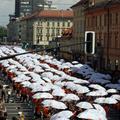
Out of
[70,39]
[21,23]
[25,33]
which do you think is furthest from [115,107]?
[21,23]

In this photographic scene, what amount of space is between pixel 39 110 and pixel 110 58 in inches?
1477

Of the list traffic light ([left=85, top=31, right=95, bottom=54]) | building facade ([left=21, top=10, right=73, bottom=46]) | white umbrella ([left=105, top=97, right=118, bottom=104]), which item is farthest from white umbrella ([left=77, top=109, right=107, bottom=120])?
building facade ([left=21, top=10, right=73, bottom=46])

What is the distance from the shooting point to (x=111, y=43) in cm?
6112

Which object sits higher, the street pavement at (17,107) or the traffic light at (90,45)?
the traffic light at (90,45)

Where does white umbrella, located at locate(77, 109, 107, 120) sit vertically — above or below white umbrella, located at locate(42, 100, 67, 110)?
above

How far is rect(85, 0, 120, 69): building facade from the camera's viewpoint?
194ft

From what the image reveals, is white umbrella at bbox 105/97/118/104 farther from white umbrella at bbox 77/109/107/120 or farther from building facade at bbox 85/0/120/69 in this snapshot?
building facade at bbox 85/0/120/69

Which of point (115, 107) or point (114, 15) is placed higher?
point (114, 15)

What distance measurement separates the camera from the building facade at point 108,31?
5919 cm

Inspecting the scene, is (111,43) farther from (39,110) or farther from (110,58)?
(39,110)

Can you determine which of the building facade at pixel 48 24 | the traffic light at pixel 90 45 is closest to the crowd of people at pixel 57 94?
the traffic light at pixel 90 45

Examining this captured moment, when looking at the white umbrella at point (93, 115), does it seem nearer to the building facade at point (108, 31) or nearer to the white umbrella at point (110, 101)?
the white umbrella at point (110, 101)

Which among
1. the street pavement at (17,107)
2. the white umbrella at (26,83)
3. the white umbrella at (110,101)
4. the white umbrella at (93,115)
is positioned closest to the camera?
the white umbrella at (93,115)

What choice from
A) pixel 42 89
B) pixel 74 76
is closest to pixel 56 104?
pixel 42 89
